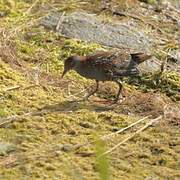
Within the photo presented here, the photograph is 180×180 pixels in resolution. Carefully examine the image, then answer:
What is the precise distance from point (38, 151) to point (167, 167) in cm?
95

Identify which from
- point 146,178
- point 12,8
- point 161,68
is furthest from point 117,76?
point 12,8

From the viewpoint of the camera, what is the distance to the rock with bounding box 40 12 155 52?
7.66 metres

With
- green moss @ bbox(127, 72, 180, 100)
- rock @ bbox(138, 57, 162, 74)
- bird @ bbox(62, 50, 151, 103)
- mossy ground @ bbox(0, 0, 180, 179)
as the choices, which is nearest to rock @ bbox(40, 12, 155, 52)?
mossy ground @ bbox(0, 0, 180, 179)

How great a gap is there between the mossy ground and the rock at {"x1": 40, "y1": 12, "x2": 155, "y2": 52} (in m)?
0.21

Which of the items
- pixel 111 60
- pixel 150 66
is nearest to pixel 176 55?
pixel 150 66

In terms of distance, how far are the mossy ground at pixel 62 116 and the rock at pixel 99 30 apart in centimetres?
21

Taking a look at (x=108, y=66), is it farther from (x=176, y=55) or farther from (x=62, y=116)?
(x=176, y=55)

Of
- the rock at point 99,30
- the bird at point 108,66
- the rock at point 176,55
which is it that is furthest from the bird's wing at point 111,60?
the rock at point 99,30

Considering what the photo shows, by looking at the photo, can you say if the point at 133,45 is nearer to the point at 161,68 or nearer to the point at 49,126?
the point at 161,68

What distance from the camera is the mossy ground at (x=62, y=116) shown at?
488 cm

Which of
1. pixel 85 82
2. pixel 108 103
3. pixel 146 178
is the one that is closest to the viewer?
pixel 146 178

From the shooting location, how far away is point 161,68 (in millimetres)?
6910

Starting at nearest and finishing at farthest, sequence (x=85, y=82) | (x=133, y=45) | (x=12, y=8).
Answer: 1. (x=85, y=82)
2. (x=133, y=45)
3. (x=12, y=8)

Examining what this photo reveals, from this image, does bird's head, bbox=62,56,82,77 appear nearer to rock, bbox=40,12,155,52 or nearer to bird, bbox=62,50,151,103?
bird, bbox=62,50,151,103
